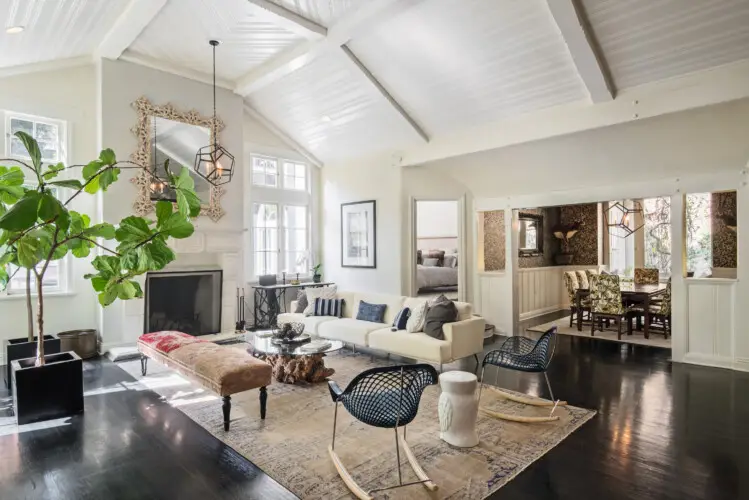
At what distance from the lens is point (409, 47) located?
5.34 meters

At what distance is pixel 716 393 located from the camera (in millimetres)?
4402

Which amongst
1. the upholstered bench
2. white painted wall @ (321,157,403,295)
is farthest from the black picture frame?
the upholstered bench

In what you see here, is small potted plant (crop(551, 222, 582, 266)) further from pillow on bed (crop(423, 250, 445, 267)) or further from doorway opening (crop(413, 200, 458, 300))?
pillow on bed (crop(423, 250, 445, 267))

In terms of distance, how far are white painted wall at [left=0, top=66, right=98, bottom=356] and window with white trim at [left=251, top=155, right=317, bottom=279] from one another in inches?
100

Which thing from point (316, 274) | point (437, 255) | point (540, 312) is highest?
point (437, 255)

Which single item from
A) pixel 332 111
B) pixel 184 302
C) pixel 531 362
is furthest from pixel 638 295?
pixel 184 302

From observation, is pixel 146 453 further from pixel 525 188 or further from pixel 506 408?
pixel 525 188

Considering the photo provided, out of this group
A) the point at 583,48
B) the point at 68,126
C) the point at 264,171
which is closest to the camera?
the point at 583,48

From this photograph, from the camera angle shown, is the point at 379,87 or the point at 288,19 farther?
the point at 379,87

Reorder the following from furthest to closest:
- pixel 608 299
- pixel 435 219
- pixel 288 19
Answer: pixel 435 219
pixel 608 299
pixel 288 19

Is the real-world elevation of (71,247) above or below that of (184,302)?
above

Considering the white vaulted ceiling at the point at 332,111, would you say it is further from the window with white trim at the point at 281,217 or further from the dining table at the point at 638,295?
the dining table at the point at 638,295

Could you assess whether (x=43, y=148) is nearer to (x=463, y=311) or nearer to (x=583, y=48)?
(x=463, y=311)

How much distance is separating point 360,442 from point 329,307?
326cm
